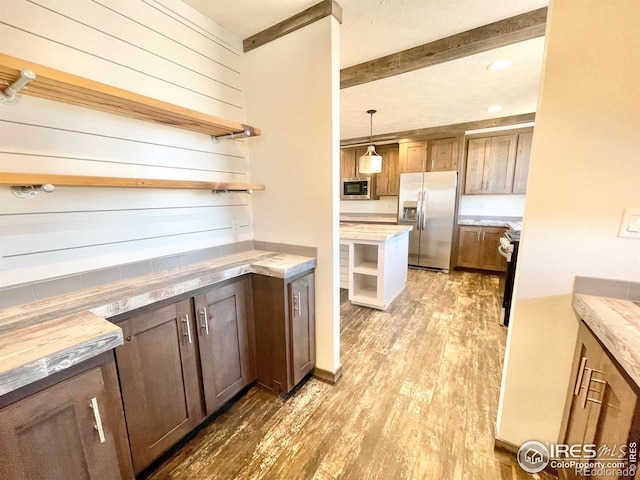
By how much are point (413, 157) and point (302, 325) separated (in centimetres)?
425

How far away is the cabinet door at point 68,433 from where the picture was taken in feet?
2.56

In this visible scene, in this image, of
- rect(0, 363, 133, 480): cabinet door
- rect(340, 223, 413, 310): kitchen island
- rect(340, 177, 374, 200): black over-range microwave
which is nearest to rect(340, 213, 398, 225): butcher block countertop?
rect(340, 177, 374, 200): black over-range microwave

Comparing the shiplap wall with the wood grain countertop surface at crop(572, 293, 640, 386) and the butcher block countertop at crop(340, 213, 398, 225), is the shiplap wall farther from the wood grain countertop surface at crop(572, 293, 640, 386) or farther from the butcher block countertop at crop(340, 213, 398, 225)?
the butcher block countertop at crop(340, 213, 398, 225)

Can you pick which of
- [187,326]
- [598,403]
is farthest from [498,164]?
[187,326]

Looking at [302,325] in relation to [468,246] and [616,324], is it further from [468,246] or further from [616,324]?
[468,246]

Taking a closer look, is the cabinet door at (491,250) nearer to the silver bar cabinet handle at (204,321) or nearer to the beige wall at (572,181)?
the beige wall at (572,181)

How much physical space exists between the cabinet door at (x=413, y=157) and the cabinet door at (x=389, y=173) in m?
0.31

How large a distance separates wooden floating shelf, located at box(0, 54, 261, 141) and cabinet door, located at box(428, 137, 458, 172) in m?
4.08

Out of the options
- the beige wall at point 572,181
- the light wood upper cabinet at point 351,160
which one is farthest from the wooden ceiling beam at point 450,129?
the beige wall at point 572,181

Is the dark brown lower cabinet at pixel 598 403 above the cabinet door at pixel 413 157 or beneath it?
beneath

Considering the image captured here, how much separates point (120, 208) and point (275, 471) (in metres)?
1.65

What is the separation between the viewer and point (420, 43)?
7.01 feet

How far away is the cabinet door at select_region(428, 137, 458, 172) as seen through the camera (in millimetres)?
4633

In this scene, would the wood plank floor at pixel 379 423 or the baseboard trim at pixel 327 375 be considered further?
the baseboard trim at pixel 327 375
